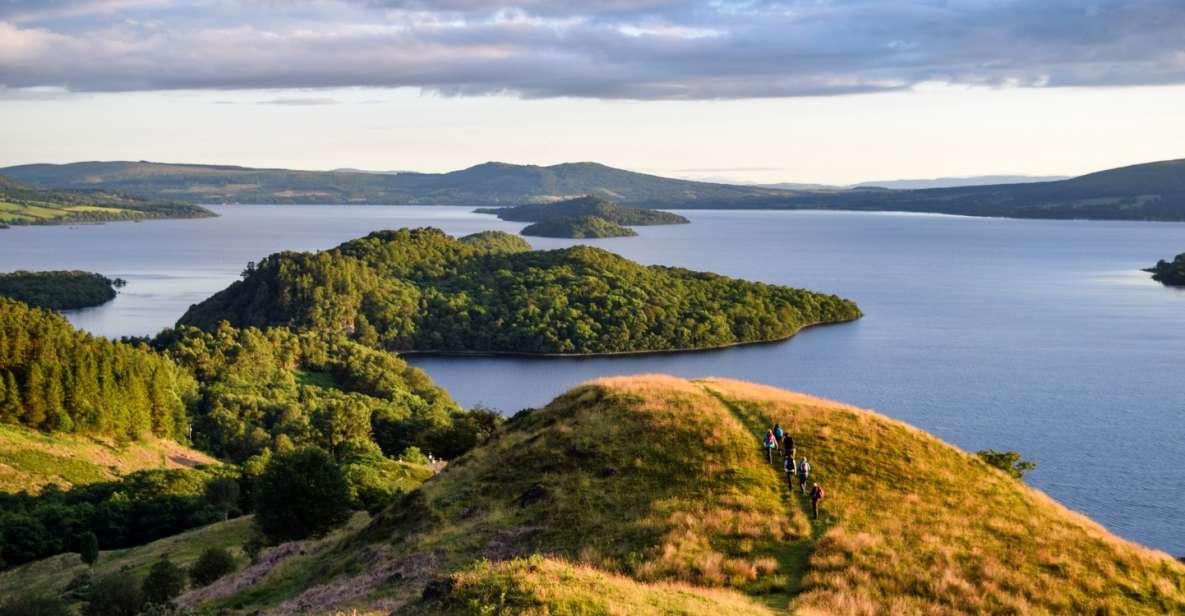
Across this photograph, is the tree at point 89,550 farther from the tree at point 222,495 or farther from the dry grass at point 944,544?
the dry grass at point 944,544

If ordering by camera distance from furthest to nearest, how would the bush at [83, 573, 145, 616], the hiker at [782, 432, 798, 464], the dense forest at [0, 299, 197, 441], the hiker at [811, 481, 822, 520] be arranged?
the dense forest at [0, 299, 197, 441]
the bush at [83, 573, 145, 616]
the hiker at [782, 432, 798, 464]
the hiker at [811, 481, 822, 520]

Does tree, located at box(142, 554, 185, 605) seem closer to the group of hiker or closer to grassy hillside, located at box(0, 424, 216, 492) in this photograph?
the group of hiker

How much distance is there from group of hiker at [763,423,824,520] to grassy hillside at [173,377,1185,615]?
0.61 meters

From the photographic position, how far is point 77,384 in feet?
383

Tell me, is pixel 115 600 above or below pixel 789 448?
below

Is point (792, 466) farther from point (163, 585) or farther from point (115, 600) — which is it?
point (115, 600)

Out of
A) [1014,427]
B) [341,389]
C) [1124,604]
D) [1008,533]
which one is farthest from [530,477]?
[341,389]

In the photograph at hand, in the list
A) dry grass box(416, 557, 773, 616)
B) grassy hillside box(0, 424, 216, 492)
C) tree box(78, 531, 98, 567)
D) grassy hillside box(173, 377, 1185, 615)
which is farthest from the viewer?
grassy hillside box(0, 424, 216, 492)

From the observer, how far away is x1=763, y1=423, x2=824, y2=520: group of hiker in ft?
144

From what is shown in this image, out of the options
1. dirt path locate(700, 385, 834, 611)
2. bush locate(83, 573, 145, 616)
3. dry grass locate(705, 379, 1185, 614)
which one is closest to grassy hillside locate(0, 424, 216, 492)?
bush locate(83, 573, 145, 616)

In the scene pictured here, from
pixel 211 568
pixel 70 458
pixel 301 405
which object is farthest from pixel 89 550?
pixel 301 405

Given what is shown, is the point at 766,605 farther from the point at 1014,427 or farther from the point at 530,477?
the point at 1014,427

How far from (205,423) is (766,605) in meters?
126

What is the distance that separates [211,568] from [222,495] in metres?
36.9
